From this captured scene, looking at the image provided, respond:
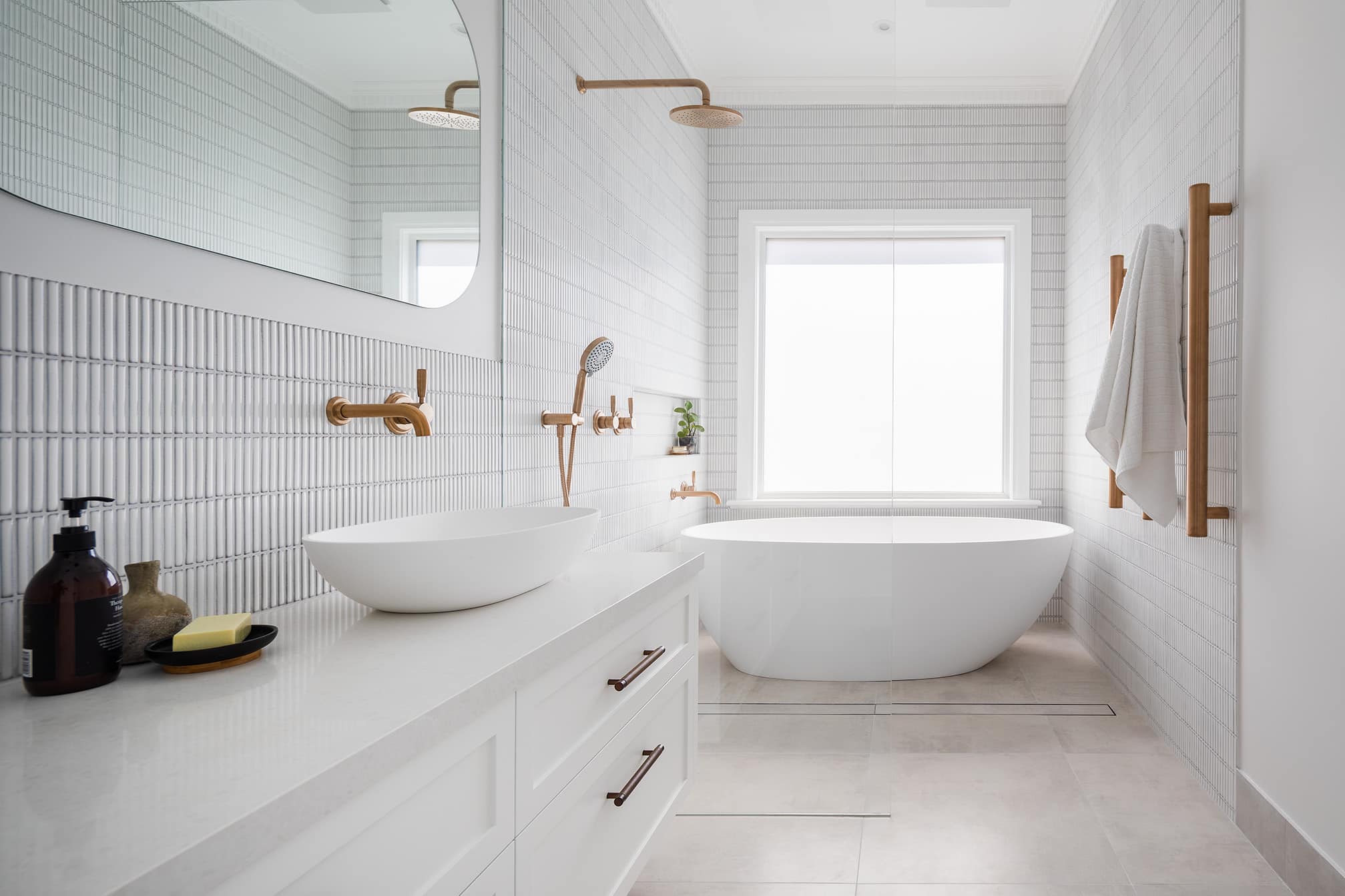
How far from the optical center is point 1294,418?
186cm

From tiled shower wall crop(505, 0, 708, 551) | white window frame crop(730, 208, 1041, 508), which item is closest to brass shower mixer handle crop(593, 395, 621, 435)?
tiled shower wall crop(505, 0, 708, 551)

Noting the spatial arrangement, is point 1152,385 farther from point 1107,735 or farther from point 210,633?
point 210,633

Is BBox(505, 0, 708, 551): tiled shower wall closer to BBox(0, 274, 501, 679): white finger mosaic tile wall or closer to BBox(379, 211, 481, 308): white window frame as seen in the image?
BBox(379, 211, 481, 308): white window frame

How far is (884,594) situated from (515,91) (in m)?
1.91

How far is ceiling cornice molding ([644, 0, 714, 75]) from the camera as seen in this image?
8.04ft

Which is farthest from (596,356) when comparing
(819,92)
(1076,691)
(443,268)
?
(1076,691)

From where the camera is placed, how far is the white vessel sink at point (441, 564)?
3.67ft

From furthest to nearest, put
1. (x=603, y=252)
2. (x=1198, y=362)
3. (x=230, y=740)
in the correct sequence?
1. (x=603, y=252)
2. (x=1198, y=362)
3. (x=230, y=740)

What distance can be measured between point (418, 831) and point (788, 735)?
189cm

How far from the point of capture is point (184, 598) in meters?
1.17

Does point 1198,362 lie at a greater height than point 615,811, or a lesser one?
greater

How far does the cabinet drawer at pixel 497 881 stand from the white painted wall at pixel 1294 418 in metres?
1.74

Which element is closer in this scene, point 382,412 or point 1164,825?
point 382,412

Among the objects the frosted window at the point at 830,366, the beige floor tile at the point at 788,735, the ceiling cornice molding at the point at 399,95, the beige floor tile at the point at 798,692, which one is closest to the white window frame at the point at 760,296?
the frosted window at the point at 830,366
